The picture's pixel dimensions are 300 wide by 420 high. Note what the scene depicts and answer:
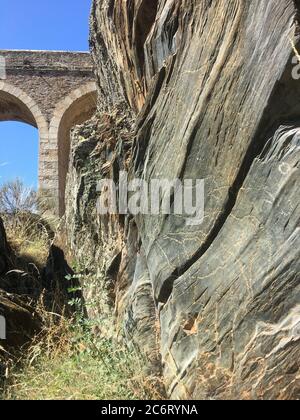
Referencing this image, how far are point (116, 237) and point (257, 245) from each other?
1.89 meters

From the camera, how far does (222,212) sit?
9.14 feet

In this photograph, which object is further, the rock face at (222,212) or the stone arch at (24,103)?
the stone arch at (24,103)

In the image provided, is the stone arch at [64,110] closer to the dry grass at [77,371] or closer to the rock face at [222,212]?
the dry grass at [77,371]

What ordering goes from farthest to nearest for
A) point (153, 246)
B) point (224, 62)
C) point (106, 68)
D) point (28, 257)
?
point (28, 257)
point (106, 68)
point (153, 246)
point (224, 62)

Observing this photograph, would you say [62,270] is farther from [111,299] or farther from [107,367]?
[107,367]

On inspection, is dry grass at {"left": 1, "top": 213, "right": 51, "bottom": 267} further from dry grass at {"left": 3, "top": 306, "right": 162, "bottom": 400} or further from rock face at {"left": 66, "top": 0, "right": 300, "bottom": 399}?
rock face at {"left": 66, "top": 0, "right": 300, "bottom": 399}

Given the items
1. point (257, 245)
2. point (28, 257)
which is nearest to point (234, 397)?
point (257, 245)

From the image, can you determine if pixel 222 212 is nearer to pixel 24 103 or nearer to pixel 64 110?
pixel 64 110

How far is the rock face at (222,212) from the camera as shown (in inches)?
94.3

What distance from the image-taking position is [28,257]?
6.50 metres

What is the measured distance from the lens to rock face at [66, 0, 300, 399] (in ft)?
7.86

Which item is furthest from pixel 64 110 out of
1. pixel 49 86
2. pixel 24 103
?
pixel 24 103

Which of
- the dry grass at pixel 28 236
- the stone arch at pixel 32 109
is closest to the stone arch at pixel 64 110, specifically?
the stone arch at pixel 32 109

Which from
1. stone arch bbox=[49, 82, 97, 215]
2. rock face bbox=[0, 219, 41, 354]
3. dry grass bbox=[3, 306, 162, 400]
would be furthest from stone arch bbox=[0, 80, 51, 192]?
dry grass bbox=[3, 306, 162, 400]
